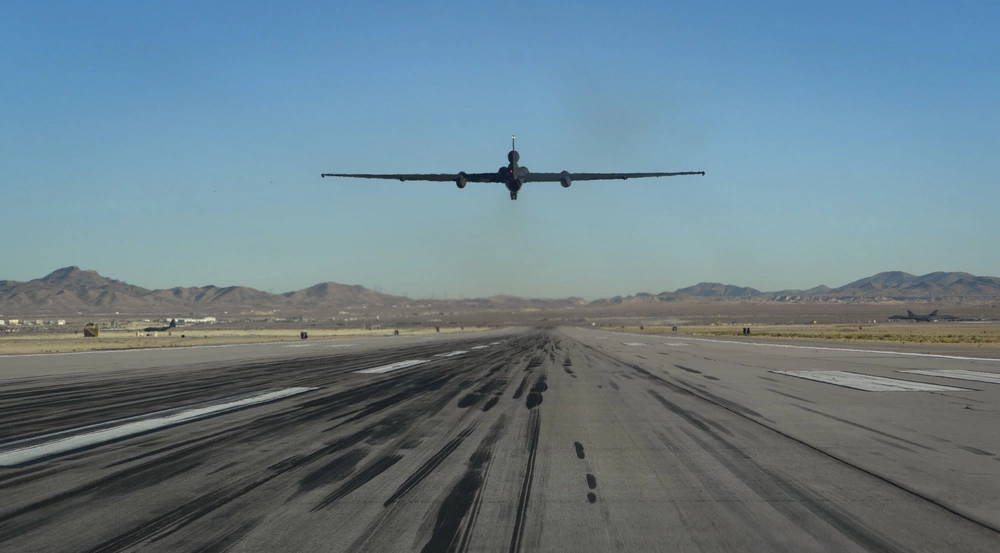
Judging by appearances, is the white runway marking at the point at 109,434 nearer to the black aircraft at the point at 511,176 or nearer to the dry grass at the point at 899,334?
the black aircraft at the point at 511,176

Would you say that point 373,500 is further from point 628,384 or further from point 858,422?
point 628,384

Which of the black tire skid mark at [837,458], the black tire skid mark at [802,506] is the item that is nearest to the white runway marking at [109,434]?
the black tire skid mark at [802,506]

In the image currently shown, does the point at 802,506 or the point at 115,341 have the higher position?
the point at 802,506

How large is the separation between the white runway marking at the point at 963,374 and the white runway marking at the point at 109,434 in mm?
22616

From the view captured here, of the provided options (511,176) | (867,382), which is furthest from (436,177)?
(867,382)

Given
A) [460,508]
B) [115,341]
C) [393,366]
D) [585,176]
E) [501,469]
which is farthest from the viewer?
[115,341]

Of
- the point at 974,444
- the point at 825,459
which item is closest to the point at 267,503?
the point at 825,459

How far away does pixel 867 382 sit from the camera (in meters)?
21.0

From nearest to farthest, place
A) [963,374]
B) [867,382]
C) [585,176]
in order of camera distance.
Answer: [867,382] → [963,374] → [585,176]

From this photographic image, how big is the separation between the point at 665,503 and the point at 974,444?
6929mm

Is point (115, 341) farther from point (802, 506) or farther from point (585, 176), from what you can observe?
point (802, 506)

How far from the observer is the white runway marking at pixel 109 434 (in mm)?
9820

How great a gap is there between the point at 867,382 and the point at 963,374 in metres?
5.56

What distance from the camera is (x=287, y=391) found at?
18.9 meters
